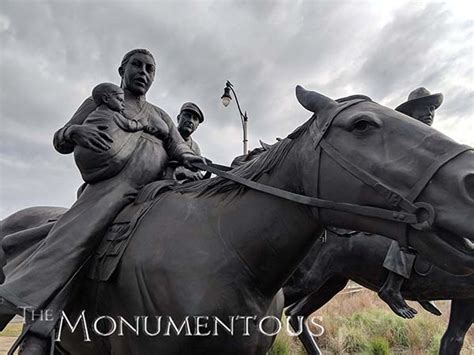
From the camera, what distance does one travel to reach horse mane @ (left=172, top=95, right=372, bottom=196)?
2.42 m

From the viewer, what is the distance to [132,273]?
2.54 m

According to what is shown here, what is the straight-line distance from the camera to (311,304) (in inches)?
240

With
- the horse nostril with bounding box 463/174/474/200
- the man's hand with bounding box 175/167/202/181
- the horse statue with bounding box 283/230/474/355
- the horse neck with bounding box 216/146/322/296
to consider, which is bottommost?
the horse statue with bounding box 283/230/474/355

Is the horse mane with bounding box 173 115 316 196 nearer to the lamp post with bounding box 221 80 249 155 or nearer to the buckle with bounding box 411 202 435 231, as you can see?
the buckle with bounding box 411 202 435 231

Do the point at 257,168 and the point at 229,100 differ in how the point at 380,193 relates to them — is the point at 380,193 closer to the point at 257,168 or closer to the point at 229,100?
the point at 257,168

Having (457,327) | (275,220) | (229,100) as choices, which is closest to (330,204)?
(275,220)

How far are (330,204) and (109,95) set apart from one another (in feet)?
5.72

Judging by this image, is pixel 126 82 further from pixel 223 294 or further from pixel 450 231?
pixel 450 231

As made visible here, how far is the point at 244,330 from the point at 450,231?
3.66 ft

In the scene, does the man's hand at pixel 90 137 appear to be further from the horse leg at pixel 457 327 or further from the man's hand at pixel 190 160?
the horse leg at pixel 457 327

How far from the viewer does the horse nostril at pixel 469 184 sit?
176cm

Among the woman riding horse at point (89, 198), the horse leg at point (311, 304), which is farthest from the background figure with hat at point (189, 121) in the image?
the horse leg at point (311, 304)

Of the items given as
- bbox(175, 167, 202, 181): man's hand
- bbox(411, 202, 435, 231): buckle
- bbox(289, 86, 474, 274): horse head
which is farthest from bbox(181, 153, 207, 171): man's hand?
bbox(411, 202, 435, 231): buckle

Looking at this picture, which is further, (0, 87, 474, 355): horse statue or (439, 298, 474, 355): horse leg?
(439, 298, 474, 355): horse leg
